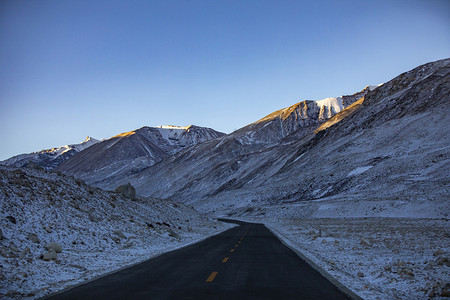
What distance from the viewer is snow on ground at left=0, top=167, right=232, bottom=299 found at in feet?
34.4

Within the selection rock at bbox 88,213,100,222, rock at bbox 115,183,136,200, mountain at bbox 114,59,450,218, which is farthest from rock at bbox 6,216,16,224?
mountain at bbox 114,59,450,218

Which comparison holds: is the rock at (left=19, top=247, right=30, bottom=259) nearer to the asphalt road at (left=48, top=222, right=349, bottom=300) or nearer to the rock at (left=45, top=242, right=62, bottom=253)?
the rock at (left=45, top=242, right=62, bottom=253)

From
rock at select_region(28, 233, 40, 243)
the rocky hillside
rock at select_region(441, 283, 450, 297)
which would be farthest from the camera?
the rocky hillside

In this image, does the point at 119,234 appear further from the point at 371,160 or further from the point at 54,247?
the point at 371,160

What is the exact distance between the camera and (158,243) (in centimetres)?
2208

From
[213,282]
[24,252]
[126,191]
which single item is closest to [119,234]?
[24,252]

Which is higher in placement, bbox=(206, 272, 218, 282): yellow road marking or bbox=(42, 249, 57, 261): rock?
bbox=(42, 249, 57, 261): rock

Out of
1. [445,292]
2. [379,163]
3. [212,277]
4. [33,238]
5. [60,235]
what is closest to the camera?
[445,292]

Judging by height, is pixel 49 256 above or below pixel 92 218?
below

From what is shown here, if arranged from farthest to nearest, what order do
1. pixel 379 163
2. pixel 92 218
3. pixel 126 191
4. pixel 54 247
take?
pixel 379 163 < pixel 126 191 < pixel 92 218 < pixel 54 247

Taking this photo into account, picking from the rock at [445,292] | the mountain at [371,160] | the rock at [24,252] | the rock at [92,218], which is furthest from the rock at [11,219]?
the mountain at [371,160]

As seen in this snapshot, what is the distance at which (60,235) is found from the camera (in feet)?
55.1

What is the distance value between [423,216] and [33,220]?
137 feet

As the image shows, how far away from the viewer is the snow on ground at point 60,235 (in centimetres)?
1048
